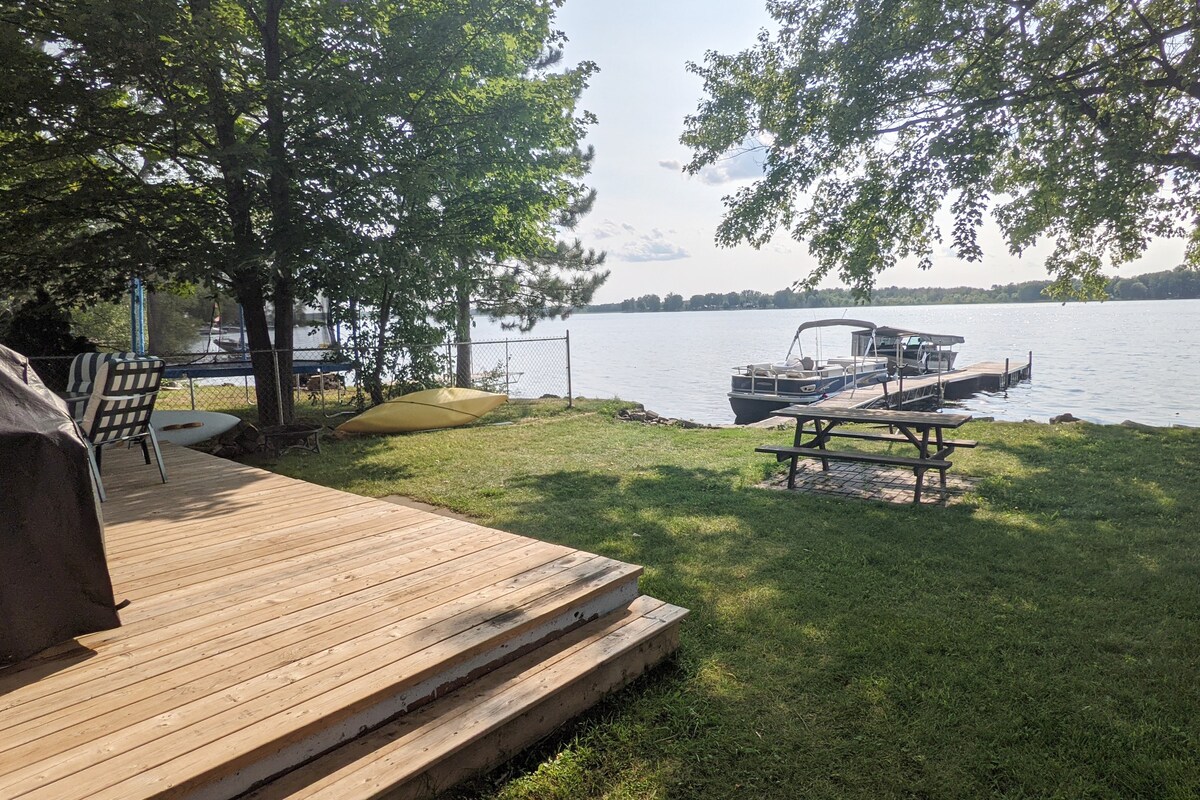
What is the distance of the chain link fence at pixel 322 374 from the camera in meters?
9.93

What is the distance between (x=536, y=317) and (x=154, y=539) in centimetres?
1575

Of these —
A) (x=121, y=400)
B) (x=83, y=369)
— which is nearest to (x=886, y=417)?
(x=121, y=400)

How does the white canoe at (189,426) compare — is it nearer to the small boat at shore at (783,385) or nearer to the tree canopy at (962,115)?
the tree canopy at (962,115)

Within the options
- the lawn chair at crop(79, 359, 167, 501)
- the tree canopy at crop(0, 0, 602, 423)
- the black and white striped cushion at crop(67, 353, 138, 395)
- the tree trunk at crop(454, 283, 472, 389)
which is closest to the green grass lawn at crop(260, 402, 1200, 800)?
the lawn chair at crop(79, 359, 167, 501)

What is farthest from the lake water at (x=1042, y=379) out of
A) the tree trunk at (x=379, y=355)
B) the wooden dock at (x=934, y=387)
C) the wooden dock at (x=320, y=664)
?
the wooden dock at (x=320, y=664)

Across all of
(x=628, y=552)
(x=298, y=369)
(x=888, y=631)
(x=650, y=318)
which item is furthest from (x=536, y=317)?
(x=650, y=318)

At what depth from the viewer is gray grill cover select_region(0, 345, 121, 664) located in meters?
2.21

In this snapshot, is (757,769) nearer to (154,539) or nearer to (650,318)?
(154,539)

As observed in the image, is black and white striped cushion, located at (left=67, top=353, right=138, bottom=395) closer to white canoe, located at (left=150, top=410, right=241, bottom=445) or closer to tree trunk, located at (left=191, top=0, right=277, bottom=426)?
white canoe, located at (left=150, top=410, right=241, bottom=445)

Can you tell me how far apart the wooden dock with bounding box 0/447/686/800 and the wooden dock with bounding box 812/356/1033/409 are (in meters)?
10.3

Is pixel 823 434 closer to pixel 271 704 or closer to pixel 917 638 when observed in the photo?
pixel 917 638

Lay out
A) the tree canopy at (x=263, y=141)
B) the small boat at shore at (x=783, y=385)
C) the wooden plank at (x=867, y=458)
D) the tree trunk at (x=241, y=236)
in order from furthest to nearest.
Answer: the small boat at shore at (x=783, y=385) < the tree trunk at (x=241, y=236) < the tree canopy at (x=263, y=141) < the wooden plank at (x=867, y=458)

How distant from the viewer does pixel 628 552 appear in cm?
461

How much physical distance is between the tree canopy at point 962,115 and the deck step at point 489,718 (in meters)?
7.75
